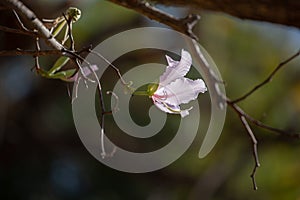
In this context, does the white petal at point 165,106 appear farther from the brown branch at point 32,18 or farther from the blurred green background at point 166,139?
the blurred green background at point 166,139

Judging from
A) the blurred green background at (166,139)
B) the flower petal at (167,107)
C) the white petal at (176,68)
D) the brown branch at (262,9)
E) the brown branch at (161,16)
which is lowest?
the blurred green background at (166,139)

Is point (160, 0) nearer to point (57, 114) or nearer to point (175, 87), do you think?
point (175, 87)

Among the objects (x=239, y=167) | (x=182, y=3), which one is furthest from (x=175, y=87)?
(x=239, y=167)

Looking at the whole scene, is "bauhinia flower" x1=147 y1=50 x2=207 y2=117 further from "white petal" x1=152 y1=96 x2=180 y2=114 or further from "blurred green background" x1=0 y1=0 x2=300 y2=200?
"blurred green background" x1=0 y1=0 x2=300 y2=200

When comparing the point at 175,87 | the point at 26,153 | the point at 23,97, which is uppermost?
the point at 175,87

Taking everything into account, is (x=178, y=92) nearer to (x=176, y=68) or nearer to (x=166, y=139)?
(x=176, y=68)

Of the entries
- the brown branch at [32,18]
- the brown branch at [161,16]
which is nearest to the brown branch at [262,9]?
the brown branch at [161,16]

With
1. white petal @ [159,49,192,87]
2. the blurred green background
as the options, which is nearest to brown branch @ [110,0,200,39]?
white petal @ [159,49,192,87]
